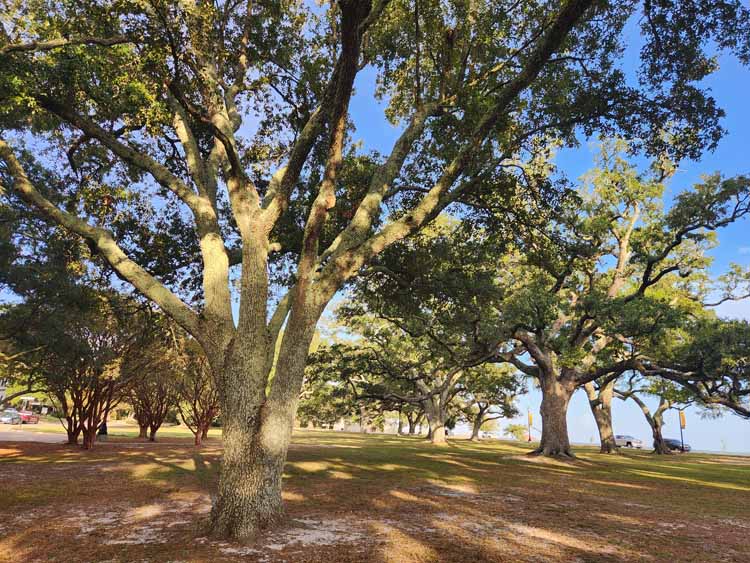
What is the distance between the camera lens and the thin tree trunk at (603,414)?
3098 cm

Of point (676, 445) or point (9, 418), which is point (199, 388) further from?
point (676, 445)

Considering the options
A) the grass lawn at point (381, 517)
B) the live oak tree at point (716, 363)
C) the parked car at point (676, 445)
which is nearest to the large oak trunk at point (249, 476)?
the grass lawn at point (381, 517)

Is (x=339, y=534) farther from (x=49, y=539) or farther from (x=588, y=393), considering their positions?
(x=588, y=393)

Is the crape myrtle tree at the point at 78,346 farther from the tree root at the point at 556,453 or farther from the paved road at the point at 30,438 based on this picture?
the tree root at the point at 556,453

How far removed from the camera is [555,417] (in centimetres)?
2017

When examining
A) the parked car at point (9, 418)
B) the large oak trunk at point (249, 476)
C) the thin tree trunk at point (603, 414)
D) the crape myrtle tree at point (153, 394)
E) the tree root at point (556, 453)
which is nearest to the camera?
the large oak trunk at point (249, 476)

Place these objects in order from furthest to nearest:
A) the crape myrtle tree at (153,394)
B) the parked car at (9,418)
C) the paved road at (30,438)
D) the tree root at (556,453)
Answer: the parked car at (9,418), the crape myrtle tree at (153,394), the paved road at (30,438), the tree root at (556,453)

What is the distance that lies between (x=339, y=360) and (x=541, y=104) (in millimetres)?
15338

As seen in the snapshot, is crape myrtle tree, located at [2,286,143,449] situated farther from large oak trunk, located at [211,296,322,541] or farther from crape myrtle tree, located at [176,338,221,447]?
large oak trunk, located at [211,296,322,541]

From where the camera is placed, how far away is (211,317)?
6.87 m

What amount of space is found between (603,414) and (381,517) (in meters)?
29.5

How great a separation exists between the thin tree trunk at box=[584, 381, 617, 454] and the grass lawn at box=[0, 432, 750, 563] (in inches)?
707

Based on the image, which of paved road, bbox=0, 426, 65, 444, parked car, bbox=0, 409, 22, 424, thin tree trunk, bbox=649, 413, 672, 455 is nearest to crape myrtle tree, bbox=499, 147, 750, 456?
thin tree trunk, bbox=649, 413, 672, 455

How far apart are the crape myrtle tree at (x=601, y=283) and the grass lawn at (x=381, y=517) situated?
233 inches
